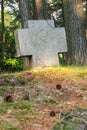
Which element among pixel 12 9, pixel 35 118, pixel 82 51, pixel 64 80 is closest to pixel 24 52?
pixel 82 51

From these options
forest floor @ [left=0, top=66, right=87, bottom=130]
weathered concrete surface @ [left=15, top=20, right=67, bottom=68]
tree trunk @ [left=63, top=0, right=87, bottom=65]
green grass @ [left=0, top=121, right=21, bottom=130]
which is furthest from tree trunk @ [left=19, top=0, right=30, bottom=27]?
green grass @ [left=0, top=121, right=21, bottom=130]

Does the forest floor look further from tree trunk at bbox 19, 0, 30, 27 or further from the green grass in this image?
tree trunk at bbox 19, 0, 30, 27

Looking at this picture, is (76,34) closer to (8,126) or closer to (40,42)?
(40,42)

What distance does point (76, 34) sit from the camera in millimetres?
8664

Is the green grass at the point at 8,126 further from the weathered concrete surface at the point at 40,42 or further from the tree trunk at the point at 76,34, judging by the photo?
the tree trunk at the point at 76,34

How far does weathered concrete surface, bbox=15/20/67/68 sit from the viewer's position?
27.4 ft

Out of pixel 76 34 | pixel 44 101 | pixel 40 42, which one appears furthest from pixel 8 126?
pixel 76 34

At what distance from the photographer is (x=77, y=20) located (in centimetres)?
876

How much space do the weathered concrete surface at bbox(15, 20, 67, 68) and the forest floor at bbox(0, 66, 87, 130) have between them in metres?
1.83

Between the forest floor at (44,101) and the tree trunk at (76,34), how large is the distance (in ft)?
6.47

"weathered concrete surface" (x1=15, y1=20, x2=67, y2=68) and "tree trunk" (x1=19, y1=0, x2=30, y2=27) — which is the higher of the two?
"tree trunk" (x1=19, y1=0, x2=30, y2=27)

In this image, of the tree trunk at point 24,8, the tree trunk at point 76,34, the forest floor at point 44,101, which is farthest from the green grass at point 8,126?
the tree trunk at point 24,8

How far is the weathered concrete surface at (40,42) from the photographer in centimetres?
834

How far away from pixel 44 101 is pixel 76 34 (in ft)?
14.4
